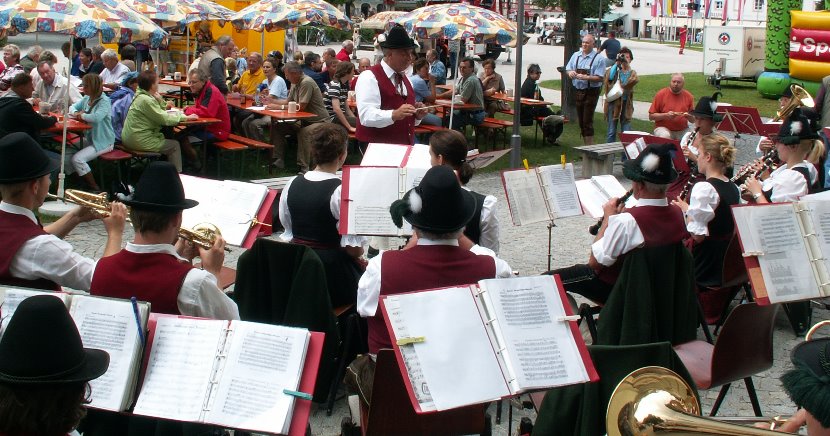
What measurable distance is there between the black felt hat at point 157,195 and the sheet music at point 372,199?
5.67 ft

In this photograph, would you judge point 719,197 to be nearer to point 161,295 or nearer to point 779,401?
point 779,401

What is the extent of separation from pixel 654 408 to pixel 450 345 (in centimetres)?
74

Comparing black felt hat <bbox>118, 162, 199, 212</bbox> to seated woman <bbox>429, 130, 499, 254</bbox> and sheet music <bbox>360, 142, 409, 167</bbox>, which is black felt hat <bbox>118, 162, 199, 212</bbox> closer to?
seated woman <bbox>429, 130, 499, 254</bbox>

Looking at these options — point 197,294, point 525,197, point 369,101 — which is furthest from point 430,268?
point 369,101

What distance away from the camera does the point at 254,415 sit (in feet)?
10.1

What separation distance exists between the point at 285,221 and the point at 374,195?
579 millimetres

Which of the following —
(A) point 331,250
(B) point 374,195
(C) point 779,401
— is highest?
(B) point 374,195

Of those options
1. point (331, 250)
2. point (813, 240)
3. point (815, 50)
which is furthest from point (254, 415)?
point (815, 50)

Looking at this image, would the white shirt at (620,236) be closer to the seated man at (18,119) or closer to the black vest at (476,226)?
the black vest at (476,226)

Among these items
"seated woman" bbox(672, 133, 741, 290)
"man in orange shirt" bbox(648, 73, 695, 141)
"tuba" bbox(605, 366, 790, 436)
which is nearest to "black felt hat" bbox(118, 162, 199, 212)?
"tuba" bbox(605, 366, 790, 436)

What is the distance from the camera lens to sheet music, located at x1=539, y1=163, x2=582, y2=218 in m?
6.57

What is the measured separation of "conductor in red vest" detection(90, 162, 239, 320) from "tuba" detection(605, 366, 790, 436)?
1579 mm

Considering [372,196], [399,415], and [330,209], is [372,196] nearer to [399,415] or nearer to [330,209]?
[330,209]

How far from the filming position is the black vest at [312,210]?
17.9ft
